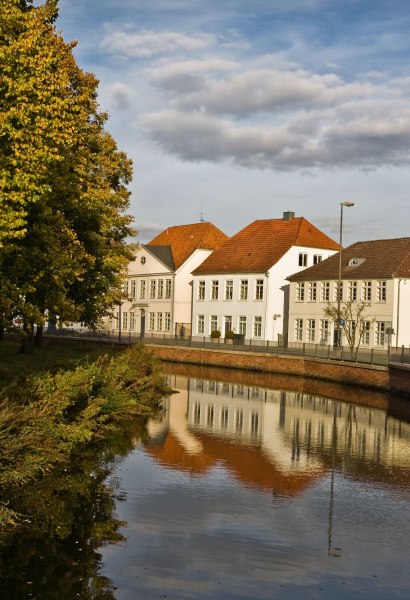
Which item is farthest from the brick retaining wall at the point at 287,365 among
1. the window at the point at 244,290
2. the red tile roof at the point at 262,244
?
the red tile roof at the point at 262,244

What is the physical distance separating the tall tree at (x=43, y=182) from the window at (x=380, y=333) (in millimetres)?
31335

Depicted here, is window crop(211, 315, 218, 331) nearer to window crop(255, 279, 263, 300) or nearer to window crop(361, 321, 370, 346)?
window crop(255, 279, 263, 300)

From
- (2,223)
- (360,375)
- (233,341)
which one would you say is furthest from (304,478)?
(233,341)

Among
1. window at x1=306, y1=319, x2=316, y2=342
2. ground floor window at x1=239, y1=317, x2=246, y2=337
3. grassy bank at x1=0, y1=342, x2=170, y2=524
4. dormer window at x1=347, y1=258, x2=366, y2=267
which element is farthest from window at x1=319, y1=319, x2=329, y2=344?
grassy bank at x1=0, y1=342, x2=170, y2=524

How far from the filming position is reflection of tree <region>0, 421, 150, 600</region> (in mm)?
11734

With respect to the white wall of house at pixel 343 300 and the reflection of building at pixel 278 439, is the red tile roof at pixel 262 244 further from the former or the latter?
the reflection of building at pixel 278 439

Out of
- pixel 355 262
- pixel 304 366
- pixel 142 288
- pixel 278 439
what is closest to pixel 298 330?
pixel 355 262

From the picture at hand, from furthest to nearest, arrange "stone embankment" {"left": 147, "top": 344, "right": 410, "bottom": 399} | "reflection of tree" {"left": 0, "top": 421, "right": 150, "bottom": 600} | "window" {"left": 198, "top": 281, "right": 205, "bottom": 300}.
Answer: "window" {"left": 198, "top": 281, "right": 205, "bottom": 300}, "stone embankment" {"left": 147, "top": 344, "right": 410, "bottom": 399}, "reflection of tree" {"left": 0, "top": 421, "right": 150, "bottom": 600}

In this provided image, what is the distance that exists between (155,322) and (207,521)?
68487mm

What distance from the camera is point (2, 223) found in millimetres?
15727

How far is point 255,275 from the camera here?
241 ft

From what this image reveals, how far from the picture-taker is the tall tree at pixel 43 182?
54.8 ft

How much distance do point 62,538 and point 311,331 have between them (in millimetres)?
55355

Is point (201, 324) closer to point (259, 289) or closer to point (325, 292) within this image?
point (259, 289)
